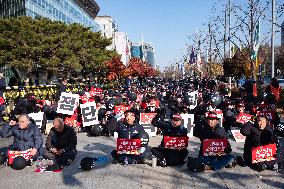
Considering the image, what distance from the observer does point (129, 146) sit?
956cm

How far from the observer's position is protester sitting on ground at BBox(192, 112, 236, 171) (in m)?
9.10

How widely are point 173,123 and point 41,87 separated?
611 inches

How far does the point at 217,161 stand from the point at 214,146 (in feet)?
1.05

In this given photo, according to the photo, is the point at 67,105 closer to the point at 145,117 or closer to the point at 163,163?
the point at 145,117

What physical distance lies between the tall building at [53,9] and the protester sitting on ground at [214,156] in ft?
130

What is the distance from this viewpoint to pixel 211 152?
9.30m

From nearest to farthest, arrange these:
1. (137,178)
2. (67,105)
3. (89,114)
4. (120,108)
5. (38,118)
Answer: (137,178) < (38,118) < (89,114) < (67,105) < (120,108)

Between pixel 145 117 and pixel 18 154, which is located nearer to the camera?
pixel 18 154

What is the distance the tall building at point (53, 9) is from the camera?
4809 centimetres

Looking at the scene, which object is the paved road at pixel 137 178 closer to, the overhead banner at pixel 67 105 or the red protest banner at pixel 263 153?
the red protest banner at pixel 263 153

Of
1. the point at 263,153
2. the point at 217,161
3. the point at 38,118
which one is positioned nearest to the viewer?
the point at 263,153

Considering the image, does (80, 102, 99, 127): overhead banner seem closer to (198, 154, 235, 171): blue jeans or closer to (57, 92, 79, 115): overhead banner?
(57, 92, 79, 115): overhead banner

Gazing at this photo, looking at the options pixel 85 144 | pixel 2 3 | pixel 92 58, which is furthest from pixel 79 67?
pixel 85 144

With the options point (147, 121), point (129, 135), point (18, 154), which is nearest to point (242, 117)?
point (147, 121)
